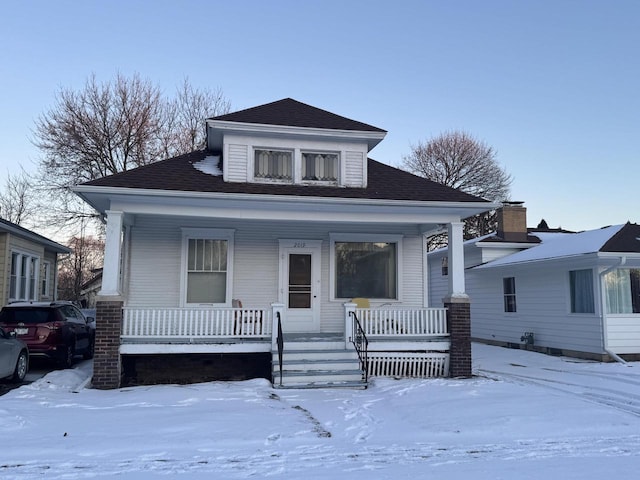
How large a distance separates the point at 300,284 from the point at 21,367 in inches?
242

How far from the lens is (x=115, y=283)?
9.97 metres

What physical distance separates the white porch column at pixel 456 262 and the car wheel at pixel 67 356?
28.4 ft

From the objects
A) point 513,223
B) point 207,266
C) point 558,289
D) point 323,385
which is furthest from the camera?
point 513,223

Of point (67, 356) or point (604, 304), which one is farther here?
point (604, 304)

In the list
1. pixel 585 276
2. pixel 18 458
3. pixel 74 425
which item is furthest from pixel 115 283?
pixel 585 276

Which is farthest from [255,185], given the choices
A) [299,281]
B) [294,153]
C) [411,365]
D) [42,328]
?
[42,328]

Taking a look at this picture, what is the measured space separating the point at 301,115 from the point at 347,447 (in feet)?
29.1

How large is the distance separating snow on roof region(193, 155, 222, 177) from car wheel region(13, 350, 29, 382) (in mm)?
5300

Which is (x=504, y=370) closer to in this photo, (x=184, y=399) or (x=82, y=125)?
(x=184, y=399)

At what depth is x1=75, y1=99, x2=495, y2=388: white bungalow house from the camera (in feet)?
33.3

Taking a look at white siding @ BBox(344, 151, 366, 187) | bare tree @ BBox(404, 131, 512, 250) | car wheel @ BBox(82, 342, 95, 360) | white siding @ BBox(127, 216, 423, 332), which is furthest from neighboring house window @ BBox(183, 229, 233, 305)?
bare tree @ BBox(404, 131, 512, 250)

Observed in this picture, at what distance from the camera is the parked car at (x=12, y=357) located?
9.32 m

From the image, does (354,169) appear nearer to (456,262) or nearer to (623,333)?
(456,262)

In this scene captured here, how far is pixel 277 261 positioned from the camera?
1249cm
